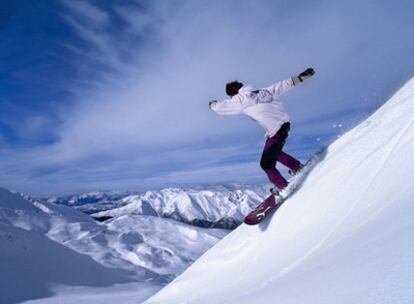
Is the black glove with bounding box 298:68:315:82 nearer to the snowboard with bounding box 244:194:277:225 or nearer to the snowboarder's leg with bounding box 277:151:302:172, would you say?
the snowboarder's leg with bounding box 277:151:302:172

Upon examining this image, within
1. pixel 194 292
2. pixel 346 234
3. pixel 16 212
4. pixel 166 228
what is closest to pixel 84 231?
pixel 16 212

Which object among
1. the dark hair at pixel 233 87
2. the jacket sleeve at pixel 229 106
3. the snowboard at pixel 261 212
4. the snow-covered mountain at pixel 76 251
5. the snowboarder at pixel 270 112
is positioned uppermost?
the snow-covered mountain at pixel 76 251

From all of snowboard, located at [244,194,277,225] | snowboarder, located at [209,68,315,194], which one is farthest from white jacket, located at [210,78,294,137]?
snowboard, located at [244,194,277,225]

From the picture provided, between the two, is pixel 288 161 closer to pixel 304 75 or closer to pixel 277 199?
pixel 277 199

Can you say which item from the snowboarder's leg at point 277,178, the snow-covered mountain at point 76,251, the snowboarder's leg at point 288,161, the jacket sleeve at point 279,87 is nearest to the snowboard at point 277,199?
the snowboarder's leg at point 277,178

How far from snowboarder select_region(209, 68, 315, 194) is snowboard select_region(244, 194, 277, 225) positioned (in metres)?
0.25

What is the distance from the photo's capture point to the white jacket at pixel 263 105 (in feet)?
22.9

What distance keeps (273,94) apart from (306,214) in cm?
281

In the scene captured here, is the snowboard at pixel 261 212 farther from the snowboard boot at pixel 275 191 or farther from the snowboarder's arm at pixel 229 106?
the snowboarder's arm at pixel 229 106

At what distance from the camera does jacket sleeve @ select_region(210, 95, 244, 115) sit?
23.5 ft

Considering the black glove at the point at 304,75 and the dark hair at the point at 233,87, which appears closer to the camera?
the black glove at the point at 304,75

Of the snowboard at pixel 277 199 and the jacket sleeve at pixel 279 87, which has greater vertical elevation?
the jacket sleeve at pixel 279 87

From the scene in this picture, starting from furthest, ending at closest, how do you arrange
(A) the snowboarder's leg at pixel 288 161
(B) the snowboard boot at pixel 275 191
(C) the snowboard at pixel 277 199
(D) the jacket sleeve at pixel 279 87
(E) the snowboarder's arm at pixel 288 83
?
(A) the snowboarder's leg at pixel 288 161
(D) the jacket sleeve at pixel 279 87
(B) the snowboard boot at pixel 275 191
(E) the snowboarder's arm at pixel 288 83
(C) the snowboard at pixel 277 199

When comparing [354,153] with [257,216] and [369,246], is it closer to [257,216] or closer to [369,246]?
[257,216]
